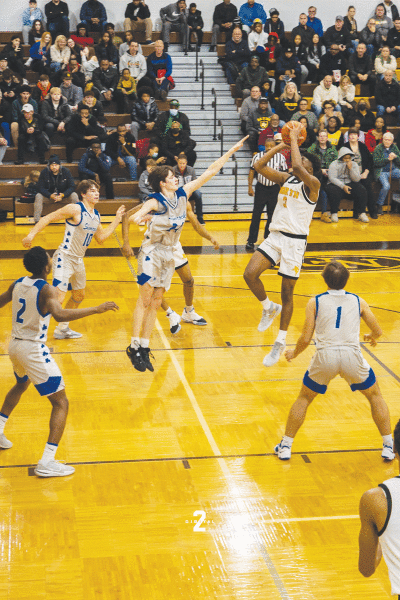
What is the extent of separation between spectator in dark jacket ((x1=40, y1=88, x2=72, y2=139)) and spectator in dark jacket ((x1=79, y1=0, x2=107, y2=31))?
3.70m

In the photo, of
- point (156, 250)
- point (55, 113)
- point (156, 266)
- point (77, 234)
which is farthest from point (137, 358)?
point (55, 113)

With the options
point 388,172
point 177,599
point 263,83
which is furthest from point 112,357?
point 263,83

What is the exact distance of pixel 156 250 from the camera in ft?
24.7

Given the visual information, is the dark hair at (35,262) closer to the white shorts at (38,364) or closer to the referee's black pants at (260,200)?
the white shorts at (38,364)

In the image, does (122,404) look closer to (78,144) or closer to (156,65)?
(78,144)

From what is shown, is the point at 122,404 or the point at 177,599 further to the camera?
the point at 122,404

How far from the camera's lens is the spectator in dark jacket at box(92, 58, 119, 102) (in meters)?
18.0

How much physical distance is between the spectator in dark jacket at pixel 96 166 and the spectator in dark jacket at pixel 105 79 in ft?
8.49

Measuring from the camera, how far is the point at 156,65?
18.6 metres

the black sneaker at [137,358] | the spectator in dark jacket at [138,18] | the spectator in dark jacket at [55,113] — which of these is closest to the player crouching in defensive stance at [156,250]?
the black sneaker at [137,358]

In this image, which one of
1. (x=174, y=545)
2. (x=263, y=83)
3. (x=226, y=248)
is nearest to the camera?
Result: (x=174, y=545)

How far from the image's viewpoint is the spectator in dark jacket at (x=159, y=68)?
18.4m

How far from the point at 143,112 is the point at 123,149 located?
128 cm

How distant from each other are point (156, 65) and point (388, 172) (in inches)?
247
